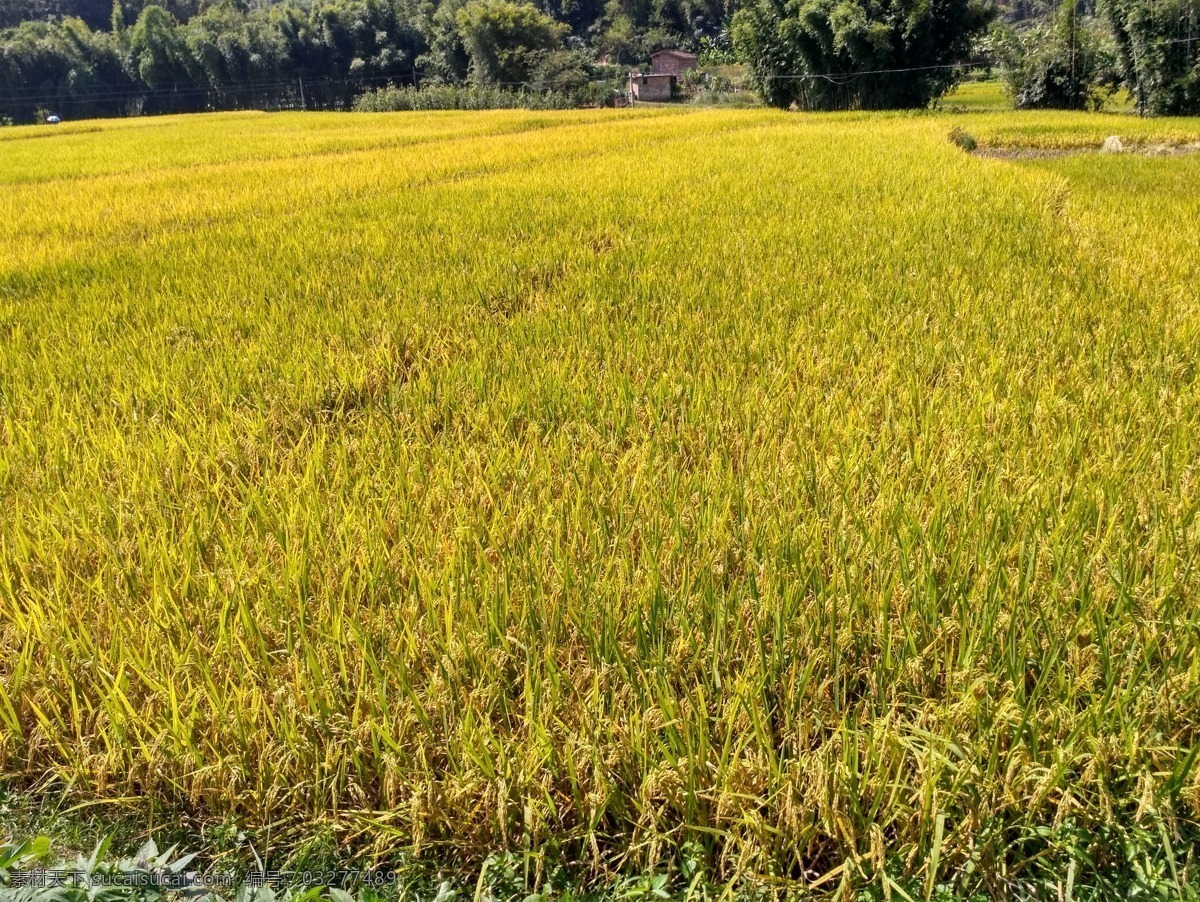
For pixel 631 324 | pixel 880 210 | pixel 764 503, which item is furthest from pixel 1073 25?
pixel 764 503

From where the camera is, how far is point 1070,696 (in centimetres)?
92

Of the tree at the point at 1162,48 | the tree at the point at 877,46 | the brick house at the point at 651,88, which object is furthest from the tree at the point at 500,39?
the tree at the point at 1162,48

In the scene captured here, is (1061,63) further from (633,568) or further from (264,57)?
(264,57)

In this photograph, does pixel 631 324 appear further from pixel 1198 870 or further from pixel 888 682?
pixel 1198 870

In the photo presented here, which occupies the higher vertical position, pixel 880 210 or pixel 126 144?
pixel 126 144

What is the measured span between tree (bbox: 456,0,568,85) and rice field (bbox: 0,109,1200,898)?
3842cm

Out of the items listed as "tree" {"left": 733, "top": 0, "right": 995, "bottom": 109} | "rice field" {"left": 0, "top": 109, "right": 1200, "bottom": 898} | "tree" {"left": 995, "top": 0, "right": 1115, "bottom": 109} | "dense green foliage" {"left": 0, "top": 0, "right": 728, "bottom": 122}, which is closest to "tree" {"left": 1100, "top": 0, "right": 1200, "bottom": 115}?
"tree" {"left": 995, "top": 0, "right": 1115, "bottom": 109}

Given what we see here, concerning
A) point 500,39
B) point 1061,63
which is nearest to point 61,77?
point 500,39

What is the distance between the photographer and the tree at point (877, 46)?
18.8m

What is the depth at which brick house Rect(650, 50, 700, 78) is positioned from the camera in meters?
48.9

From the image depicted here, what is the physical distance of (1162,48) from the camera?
46.4 feet

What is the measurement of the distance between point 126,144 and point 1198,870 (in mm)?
17058

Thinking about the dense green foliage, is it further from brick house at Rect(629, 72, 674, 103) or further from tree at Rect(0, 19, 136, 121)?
brick house at Rect(629, 72, 674, 103)

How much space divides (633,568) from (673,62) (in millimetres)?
55576
